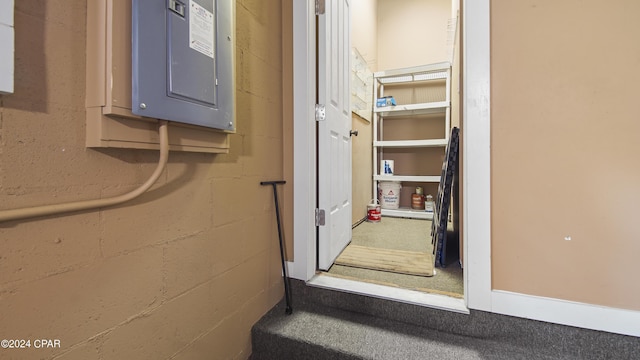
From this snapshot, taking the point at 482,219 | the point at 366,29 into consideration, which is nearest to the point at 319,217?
the point at 482,219

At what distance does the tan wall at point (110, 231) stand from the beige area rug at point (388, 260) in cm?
78

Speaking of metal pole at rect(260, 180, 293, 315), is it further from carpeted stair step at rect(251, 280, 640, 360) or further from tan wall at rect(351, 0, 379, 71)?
tan wall at rect(351, 0, 379, 71)

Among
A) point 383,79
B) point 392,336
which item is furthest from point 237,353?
point 383,79

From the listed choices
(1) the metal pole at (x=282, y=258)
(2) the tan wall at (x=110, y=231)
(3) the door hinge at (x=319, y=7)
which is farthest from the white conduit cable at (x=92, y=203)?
(3) the door hinge at (x=319, y=7)

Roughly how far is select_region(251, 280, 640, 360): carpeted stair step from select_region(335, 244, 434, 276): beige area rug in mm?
374

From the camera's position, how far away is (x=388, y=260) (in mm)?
1886

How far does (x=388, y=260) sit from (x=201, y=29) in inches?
66.9

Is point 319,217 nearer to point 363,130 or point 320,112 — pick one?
point 320,112

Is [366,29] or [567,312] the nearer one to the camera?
[567,312]

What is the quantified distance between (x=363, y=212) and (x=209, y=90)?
8.04 feet

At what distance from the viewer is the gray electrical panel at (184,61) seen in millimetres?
736

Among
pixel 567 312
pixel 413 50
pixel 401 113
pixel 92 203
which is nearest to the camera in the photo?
pixel 92 203

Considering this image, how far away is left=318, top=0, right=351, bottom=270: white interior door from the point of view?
1669 millimetres

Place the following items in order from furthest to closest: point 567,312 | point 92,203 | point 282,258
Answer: point 282,258 < point 567,312 < point 92,203
